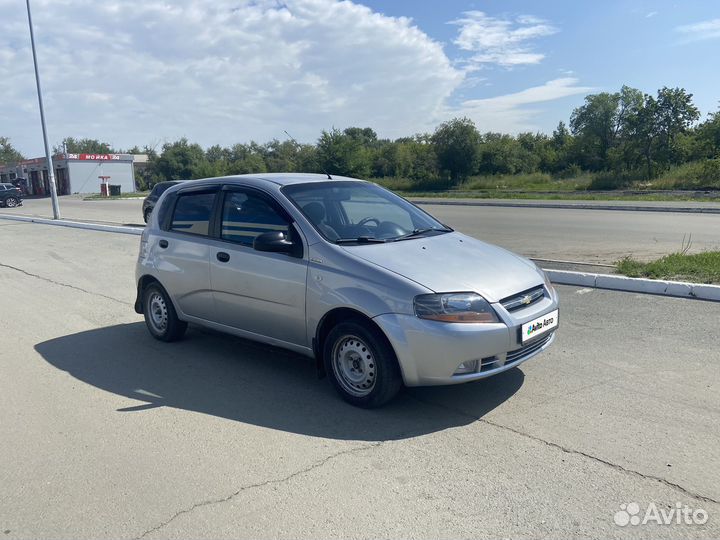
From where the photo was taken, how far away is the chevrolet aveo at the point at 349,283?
405 centimetres

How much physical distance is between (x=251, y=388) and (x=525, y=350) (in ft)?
7.45

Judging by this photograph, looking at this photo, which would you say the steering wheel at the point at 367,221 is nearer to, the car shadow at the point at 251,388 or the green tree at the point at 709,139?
the car shadow at the point at 251,388

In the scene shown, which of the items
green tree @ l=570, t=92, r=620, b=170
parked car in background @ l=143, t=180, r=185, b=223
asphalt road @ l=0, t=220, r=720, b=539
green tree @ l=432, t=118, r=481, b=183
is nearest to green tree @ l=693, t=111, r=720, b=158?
green tree @ l=570, t=92, r=620, b=170

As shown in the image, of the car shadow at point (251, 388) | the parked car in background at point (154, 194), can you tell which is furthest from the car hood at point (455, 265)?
the parked car in background at point (154, 194)

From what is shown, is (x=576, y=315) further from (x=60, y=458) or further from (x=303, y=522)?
(x=60, y=458)

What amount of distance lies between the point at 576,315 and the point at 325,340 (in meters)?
3.60

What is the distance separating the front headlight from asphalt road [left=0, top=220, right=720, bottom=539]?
77cm

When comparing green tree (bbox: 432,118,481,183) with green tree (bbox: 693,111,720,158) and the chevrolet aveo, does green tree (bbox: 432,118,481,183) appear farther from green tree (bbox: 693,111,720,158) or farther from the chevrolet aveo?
the chevrolet aveo

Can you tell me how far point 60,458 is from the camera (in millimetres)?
3787

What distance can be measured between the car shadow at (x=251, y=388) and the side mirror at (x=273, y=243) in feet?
3.89

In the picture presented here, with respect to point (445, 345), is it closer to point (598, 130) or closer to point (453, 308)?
point (453, 308)

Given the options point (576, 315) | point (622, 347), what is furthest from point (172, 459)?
point (576, 315)

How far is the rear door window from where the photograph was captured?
566 centimetres

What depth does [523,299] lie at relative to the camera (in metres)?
4.36
